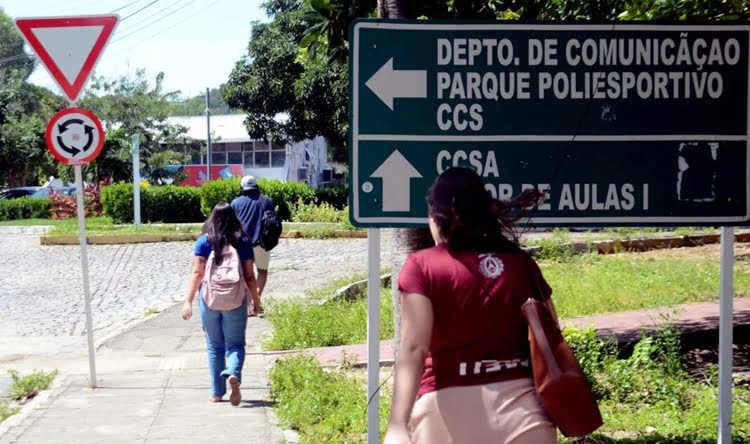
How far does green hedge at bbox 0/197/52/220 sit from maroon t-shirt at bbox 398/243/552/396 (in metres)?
40.0

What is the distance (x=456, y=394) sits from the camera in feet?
10.4

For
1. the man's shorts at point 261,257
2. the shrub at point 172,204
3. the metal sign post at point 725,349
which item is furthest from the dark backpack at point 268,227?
the shrub at point 172,204

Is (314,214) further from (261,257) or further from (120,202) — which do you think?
(261,257)

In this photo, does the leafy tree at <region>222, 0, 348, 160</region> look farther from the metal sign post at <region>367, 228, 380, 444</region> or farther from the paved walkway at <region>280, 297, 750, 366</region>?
the metal sign post at <region>367, 228, 380, 444</region>

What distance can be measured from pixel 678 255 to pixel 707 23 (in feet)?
43.3

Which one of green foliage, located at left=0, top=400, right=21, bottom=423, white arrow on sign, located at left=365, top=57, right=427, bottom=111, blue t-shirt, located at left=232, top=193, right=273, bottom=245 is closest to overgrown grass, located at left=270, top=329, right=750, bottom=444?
green foliage, located at left=0, top=400, right=21, bottom=423

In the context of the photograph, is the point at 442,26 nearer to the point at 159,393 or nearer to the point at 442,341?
the point at 442,341

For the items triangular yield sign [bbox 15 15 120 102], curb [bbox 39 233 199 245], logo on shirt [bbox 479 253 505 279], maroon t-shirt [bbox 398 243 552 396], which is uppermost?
triangular yield sign [bbox 15 15 120 102]

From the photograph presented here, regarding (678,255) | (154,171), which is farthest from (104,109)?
(678,255)

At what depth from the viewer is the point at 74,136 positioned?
880 centimetres

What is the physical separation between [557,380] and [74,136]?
6607 mm

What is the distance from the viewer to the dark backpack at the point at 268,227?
41.9ft

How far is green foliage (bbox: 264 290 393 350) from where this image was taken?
34.7 feet

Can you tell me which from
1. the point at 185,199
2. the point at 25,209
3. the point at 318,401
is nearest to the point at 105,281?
the point at 318,401
